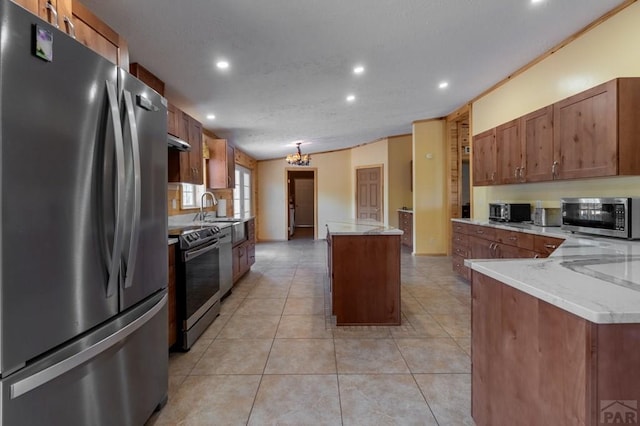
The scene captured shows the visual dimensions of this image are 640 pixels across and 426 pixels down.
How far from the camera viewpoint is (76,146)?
1.12m

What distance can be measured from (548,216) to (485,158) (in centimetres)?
116

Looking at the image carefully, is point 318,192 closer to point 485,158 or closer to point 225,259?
point 485,158

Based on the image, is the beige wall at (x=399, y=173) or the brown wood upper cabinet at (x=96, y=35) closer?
the brown wood upper cabinet at (x=96, y=35)

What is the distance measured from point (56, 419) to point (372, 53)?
133 inches

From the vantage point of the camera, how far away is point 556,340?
1.00 m

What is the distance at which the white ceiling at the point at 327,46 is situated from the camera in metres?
2.28

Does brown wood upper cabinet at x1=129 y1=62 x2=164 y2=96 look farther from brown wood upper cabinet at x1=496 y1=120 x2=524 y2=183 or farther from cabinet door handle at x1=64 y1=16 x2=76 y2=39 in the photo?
brown wood upper cabinet at x1=496 y1=120 x2=524 y2=183

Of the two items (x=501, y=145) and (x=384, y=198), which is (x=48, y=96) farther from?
(x=384, y=198)

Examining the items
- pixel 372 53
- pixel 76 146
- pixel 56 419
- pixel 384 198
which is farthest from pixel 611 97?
pixel 384 198

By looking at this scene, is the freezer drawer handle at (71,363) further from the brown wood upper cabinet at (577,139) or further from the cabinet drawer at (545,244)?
the brown wood upper cabinet at (577,139)

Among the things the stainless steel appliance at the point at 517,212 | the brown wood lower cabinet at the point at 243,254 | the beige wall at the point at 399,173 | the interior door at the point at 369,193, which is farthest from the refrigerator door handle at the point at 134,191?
the interior door at the point at 369,193

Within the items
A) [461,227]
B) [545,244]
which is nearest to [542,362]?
[545,244]

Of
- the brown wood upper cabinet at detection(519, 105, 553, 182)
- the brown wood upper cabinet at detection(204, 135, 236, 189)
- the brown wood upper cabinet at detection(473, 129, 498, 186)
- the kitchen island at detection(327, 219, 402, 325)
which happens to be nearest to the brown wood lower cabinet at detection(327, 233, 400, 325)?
the kitchen island at detection(327, 219, 402, 325)

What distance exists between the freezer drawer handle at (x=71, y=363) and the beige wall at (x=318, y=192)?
7.54 metres
